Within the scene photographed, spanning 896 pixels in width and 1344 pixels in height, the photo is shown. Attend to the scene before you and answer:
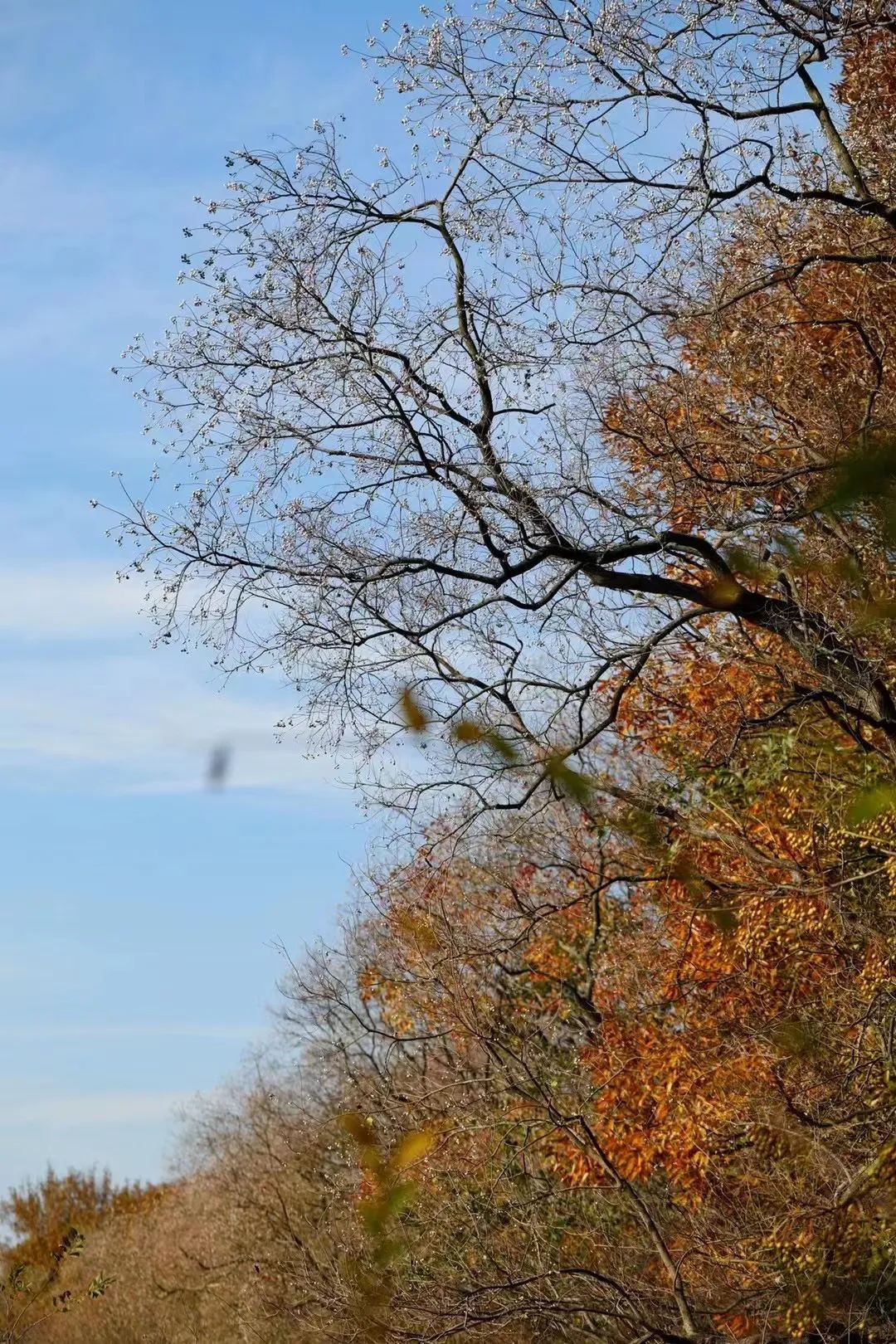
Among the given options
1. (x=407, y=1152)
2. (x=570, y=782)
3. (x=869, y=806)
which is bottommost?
(x=869, y=806)

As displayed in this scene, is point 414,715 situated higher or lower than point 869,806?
higher

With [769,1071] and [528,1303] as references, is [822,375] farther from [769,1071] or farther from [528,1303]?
[528,1303]

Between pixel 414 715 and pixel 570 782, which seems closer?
pixel 570 782

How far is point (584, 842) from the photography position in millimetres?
13836

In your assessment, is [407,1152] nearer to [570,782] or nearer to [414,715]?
[414,715]

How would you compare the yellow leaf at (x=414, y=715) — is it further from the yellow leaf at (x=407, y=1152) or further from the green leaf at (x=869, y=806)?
the yellow leaf at (x=407, y=1152)

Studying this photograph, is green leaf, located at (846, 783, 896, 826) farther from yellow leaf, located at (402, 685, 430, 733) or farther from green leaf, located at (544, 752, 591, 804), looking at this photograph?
yellow leaf, located at (402, 685, 430, 733)

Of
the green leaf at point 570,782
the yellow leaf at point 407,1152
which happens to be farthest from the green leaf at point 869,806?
the yellow leaf at point 407,1152

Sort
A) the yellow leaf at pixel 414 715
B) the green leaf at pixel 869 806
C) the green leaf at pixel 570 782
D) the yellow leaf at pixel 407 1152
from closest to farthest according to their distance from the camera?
the green leaf at pixel 869 806 → the green leaf at pixel 570 782 → the yellow leaf at pixel 414 715 → the yellow leaf at pixel 407 1152

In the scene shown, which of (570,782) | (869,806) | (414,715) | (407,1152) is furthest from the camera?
(407,1152)

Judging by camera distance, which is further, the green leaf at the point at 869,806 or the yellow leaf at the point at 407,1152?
the yellow leaf at the point at 407,1152

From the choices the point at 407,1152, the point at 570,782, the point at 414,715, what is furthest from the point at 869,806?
the point at 407,1152

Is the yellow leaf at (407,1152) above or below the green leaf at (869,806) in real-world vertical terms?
above

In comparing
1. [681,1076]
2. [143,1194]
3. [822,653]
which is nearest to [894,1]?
[822,653]
